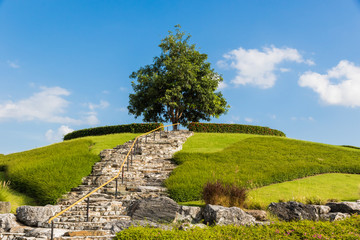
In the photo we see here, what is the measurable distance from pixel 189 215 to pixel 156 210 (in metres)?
0.90

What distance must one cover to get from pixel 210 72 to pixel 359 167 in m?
17.3

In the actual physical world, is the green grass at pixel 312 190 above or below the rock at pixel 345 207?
above

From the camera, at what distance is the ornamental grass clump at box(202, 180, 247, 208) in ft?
28.4

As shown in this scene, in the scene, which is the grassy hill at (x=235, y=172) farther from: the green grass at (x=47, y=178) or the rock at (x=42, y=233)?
the rock at (x=42, y=233)

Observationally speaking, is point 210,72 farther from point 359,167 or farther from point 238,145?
point 359,167

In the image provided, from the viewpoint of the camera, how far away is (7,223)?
7.95 meters

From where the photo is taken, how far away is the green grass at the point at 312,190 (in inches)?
398

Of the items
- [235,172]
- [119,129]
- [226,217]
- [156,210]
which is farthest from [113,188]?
[119,129]

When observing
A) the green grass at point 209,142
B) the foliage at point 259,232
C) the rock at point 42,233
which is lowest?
the rock at point 42,233

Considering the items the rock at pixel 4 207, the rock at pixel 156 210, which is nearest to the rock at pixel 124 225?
the rock at pixel 156 210

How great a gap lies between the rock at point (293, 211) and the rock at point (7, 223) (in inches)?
268

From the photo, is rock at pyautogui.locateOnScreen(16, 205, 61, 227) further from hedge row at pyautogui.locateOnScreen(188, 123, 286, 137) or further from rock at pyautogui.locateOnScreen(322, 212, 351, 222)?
hedge row at pyautogui.locateOnScreen(188, 123, 286, 137)

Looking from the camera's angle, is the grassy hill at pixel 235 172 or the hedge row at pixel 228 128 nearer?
the grassy hill at pixel 235 172

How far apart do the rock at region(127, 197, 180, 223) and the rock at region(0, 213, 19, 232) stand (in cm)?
302
